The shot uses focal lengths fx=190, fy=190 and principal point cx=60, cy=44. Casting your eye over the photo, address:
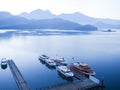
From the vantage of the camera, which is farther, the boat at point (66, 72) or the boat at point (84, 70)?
the boat at point (84, 70)

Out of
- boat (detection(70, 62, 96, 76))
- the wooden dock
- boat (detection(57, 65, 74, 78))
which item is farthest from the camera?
boat (detection(70, 62, 96, 76))

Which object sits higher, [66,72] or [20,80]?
[66,72]

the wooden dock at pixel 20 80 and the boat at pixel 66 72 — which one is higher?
the boat at pixel 66 72

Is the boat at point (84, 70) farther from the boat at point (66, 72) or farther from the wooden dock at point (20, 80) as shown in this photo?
the wooden dock at point (20, 80)

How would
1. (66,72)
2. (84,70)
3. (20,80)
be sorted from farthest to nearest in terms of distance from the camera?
1. (84,70)
2. (66,72)
3. (20,80)

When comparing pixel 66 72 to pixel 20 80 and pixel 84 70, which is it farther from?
pixel 20 80

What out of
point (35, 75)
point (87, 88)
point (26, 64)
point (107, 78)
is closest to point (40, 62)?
point (26, 64)

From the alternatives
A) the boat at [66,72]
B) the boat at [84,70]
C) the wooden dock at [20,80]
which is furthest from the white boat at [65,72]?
the wooden dock at [20,80]

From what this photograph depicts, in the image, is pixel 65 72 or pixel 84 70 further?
pixel 84 70

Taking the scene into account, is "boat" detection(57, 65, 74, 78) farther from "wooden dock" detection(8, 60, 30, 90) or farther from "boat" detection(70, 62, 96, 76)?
"wooden dock" detection(8, 60, 30, 90)

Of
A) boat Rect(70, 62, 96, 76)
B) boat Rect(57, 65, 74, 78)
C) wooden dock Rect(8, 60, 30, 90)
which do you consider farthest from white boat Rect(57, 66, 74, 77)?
wooden dock Rect(8, 60, 30, 90)

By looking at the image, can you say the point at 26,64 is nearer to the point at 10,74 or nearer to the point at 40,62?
the point at 40,62

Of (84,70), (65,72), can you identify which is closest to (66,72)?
(65,72)
